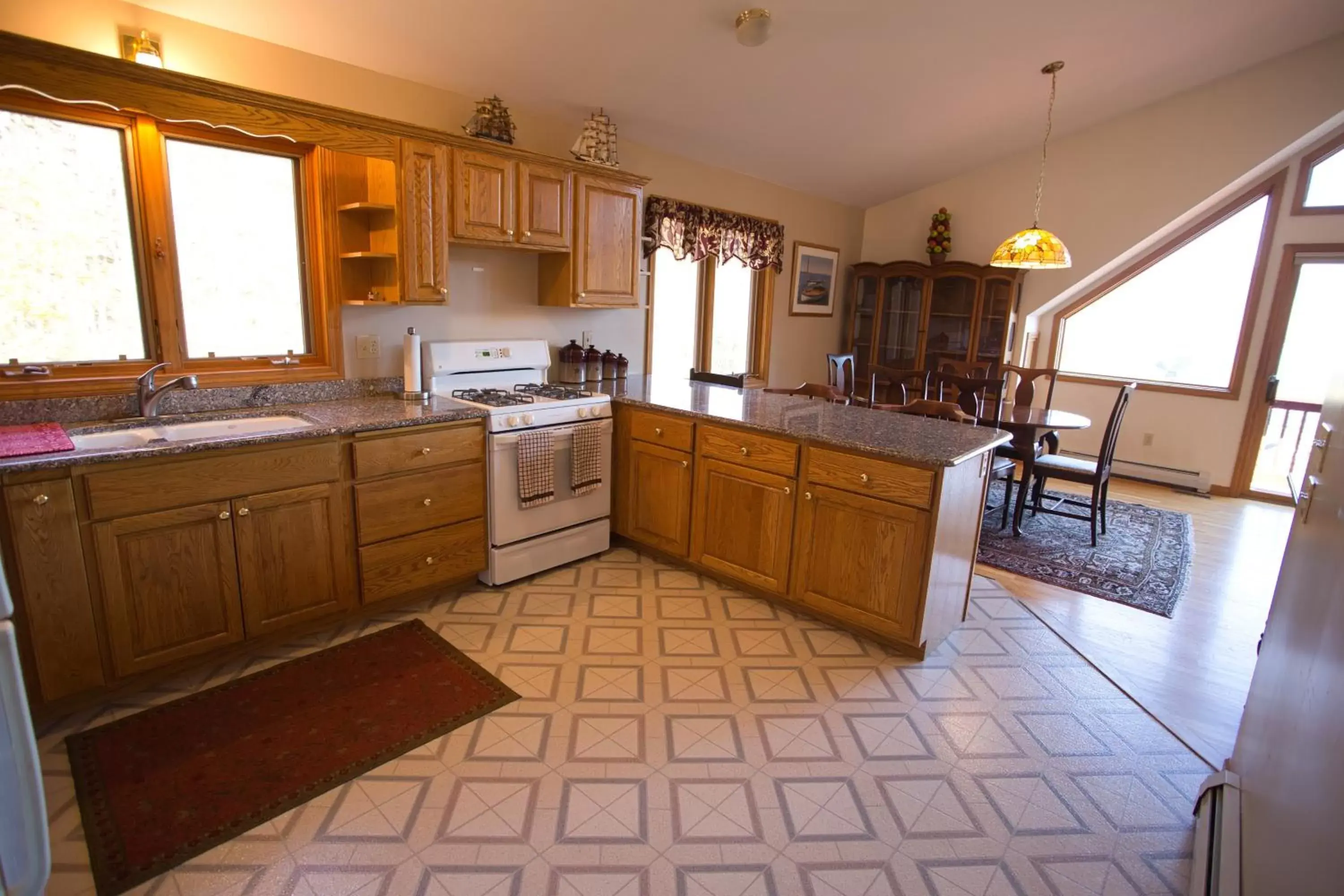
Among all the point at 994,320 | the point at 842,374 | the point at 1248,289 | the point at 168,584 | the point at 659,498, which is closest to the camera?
the point at 168,584

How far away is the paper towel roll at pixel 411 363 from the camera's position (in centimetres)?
308

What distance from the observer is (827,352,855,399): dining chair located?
5.18 meters

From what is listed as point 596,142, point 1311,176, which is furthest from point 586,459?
point 1311,176

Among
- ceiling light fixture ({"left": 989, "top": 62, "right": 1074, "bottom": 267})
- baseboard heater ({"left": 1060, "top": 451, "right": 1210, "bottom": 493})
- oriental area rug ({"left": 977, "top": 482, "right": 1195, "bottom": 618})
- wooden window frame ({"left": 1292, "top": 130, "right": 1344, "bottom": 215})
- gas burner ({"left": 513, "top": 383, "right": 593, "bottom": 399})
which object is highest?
wooden window frame ({"left": 1292, "top": 130, "right": 1344, "bottom": 215})

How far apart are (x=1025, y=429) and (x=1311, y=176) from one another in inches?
119

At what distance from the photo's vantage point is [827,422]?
2.91 m

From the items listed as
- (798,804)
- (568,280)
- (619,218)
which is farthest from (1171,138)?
(798,804)

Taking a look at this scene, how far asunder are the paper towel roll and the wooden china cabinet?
3755 millimetres

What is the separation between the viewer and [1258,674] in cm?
184

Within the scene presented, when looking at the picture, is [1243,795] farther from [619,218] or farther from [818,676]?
[619,218]

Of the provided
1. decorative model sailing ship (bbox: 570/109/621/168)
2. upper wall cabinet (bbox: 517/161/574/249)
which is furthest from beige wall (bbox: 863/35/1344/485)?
upper wall cabinet (bbox: 517/161/574/249)

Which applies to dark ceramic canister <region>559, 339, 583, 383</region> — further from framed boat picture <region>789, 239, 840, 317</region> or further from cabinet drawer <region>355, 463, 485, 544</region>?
framed boat picture <region>789, 239, 840, 317</region>

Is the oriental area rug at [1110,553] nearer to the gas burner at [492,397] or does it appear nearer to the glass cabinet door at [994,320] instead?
the glass cabinet door at [994,320]

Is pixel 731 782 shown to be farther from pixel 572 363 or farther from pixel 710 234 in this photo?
pixel 710 234
